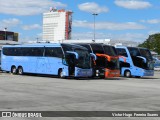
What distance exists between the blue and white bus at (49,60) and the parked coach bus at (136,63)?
5.59 m

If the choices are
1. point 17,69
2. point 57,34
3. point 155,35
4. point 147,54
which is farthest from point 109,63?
point 57,34

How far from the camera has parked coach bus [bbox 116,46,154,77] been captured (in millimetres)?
33469

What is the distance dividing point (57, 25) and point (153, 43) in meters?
40.7

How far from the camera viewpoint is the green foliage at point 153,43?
328 feet

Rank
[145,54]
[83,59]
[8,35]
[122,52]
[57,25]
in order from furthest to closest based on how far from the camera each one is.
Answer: [8,35] < [57,25] < [122,52] < [145,54] < [83,59]

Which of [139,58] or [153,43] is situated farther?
[153,43]

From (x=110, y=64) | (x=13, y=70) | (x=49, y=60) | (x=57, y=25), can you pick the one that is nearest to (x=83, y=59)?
(x=110, y=64)

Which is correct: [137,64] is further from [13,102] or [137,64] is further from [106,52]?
[13,102]

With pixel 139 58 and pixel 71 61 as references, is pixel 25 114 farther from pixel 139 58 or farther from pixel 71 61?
pixel 139 58

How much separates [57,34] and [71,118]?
406 feet

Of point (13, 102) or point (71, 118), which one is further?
point (13, 102)

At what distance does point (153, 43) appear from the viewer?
103 meters

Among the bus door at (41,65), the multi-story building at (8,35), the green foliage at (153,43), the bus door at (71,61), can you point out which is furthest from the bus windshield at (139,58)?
the multi-story building at (8,35)

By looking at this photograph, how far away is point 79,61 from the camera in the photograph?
2900 cm
